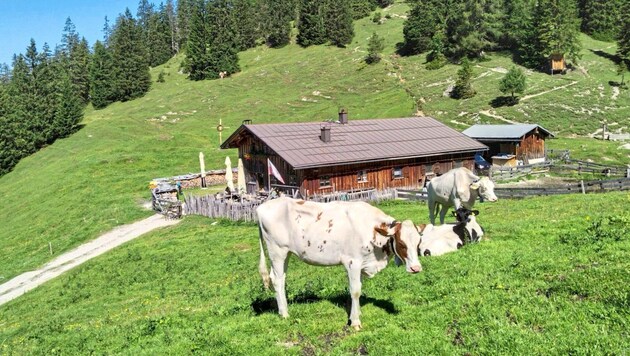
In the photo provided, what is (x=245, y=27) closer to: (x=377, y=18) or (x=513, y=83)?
(x=377, y=18)

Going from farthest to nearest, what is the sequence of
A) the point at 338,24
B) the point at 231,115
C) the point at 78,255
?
the point at 338,24 < the point at 231,115 < the point at 78,255

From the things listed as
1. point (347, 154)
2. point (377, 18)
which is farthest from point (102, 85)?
point (347, 154)

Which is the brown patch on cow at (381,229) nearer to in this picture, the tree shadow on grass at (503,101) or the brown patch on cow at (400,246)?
the brown patch on cow at (400,246)

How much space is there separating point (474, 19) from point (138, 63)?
7657 cm

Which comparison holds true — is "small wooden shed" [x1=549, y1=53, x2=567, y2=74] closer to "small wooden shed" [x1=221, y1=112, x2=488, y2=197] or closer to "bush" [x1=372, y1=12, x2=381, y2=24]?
"small wooden shed" [x1=221, y1=112, x2=488, y2=197]

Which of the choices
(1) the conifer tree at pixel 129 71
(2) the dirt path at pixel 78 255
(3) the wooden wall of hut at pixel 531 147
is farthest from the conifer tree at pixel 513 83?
(1) the conifer tree at pixel 129 71

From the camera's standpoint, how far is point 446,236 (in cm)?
1502

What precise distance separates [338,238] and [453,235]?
7.26m

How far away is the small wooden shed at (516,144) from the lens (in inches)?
2003

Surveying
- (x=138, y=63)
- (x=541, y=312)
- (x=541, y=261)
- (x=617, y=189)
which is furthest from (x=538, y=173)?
(x=138, y=63)

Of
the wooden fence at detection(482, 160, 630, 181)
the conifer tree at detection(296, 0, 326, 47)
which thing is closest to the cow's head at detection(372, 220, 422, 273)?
the wooden fence at detection(482, 160, 630, 181)

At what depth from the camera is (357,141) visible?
127ft

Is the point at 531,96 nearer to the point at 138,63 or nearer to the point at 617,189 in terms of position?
the point at 617,189

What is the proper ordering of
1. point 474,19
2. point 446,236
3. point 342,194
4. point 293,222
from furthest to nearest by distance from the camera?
point 474,19
point 342,194
point 446,236
point 293,222
